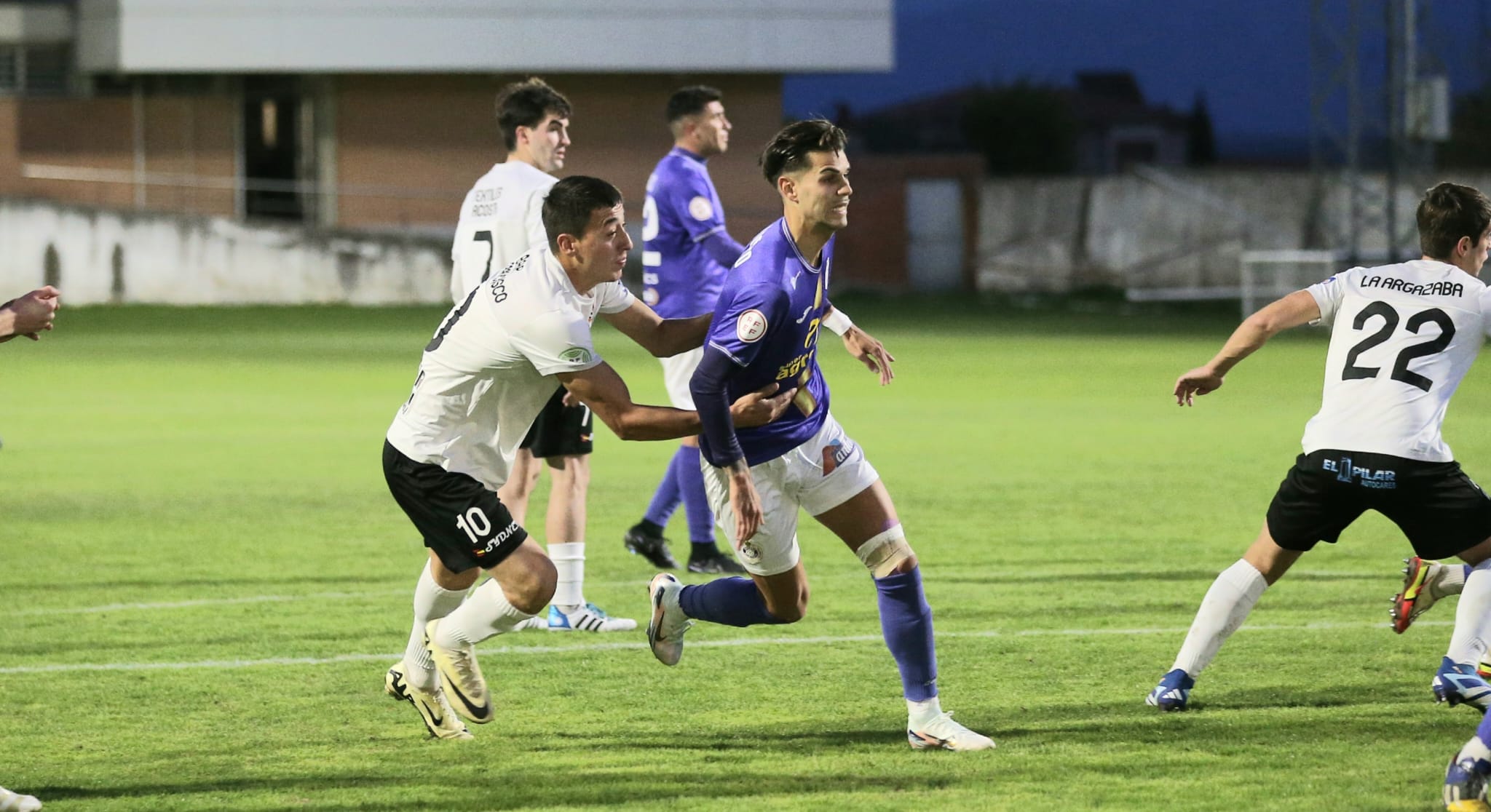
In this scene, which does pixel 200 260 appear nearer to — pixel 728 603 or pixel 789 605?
pixel 728 603

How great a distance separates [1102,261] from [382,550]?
31972 mm

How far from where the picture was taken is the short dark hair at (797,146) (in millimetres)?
5691

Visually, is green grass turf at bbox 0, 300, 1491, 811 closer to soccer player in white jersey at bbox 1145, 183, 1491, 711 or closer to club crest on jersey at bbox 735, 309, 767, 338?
soccer player in white jersey at bbox 1145, 183, 1491, 711

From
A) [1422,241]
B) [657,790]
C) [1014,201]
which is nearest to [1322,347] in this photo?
[1014,201]

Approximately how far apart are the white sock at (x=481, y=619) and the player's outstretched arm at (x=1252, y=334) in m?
2.21

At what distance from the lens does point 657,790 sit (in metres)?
5.36

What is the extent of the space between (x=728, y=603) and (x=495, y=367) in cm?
112

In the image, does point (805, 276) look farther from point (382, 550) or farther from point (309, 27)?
point (309, 27)

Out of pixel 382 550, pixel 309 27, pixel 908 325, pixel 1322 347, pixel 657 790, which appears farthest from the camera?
pixel 309 27

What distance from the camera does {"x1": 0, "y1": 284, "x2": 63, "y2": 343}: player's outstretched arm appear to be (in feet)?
16.7

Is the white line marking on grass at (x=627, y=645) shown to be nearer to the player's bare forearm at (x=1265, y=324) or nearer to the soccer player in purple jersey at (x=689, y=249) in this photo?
the soccer player in purple jersey at (x=689, y=249)

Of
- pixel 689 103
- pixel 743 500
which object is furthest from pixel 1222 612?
pixel 689 103

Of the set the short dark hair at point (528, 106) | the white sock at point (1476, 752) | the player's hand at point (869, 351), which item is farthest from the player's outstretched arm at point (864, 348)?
the short dark hair at point (528, 106)

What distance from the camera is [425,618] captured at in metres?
6.18
